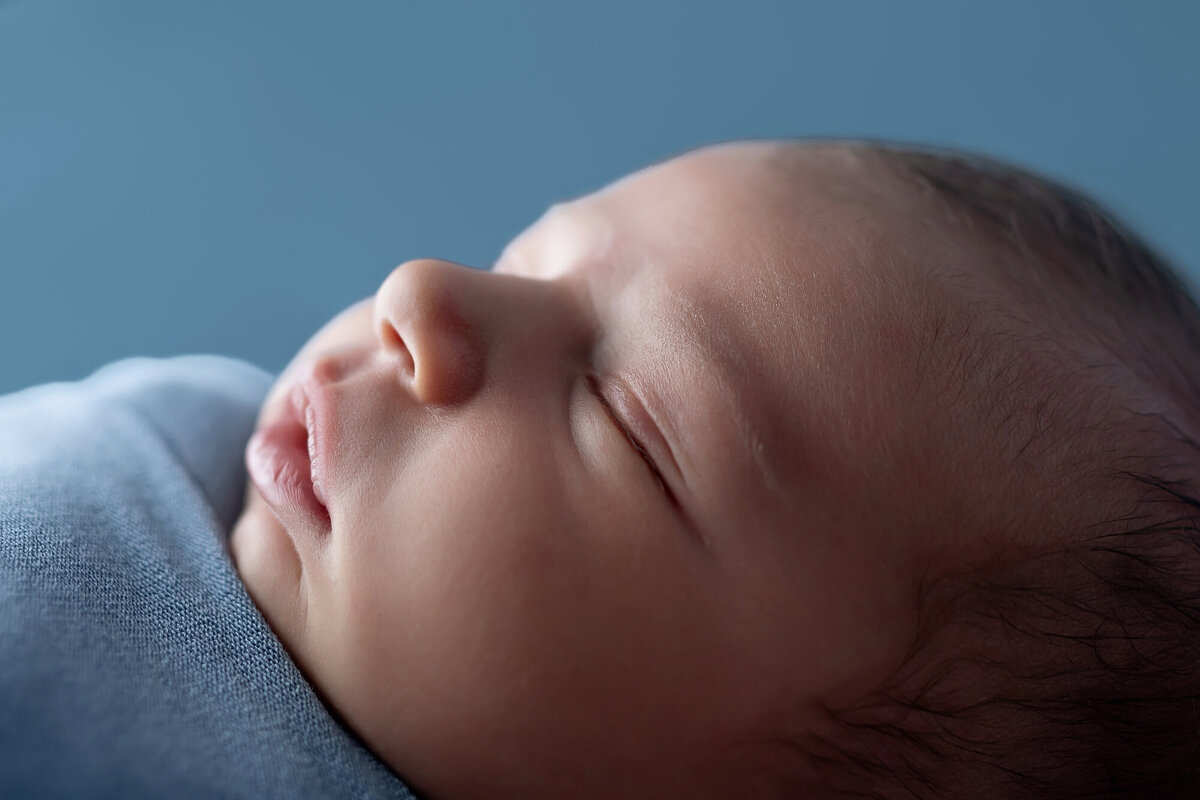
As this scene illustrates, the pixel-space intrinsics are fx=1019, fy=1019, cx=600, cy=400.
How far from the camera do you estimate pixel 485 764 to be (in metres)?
0.68

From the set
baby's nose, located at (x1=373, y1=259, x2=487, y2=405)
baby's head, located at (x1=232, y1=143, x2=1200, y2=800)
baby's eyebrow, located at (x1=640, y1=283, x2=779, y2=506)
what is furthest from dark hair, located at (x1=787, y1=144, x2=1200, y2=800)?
baby's nose, located at (x1=373, y1=259, x2=487, y2=405)

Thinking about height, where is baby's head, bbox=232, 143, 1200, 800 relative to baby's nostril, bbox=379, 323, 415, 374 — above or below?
below

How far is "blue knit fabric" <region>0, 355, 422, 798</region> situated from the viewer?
0.56 meters

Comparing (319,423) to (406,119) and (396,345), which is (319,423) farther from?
(406,119)

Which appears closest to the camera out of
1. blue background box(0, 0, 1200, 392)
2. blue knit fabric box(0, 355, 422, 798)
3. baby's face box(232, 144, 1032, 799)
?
blue knit fabric box(0, 355, 422, 798)

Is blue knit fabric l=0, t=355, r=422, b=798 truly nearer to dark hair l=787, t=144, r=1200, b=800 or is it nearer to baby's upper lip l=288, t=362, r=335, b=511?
baby's upper lip l=288, t=362, r=335, b=511

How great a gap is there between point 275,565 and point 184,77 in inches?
46.9

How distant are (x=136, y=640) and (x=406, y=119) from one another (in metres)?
1.27

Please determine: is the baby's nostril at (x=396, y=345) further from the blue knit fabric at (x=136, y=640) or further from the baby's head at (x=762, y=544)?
the blue knit fabric at (x=136, y=640)

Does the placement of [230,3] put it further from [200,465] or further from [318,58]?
[200,465]

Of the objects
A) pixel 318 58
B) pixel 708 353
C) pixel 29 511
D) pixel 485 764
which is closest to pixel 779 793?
pixel 485 764

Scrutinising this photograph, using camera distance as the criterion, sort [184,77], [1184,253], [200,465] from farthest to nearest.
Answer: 1. [1184,253]
2. [184,77]
3. [200,465]

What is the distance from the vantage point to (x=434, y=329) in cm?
74

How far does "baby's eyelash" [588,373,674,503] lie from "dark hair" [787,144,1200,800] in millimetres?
199
